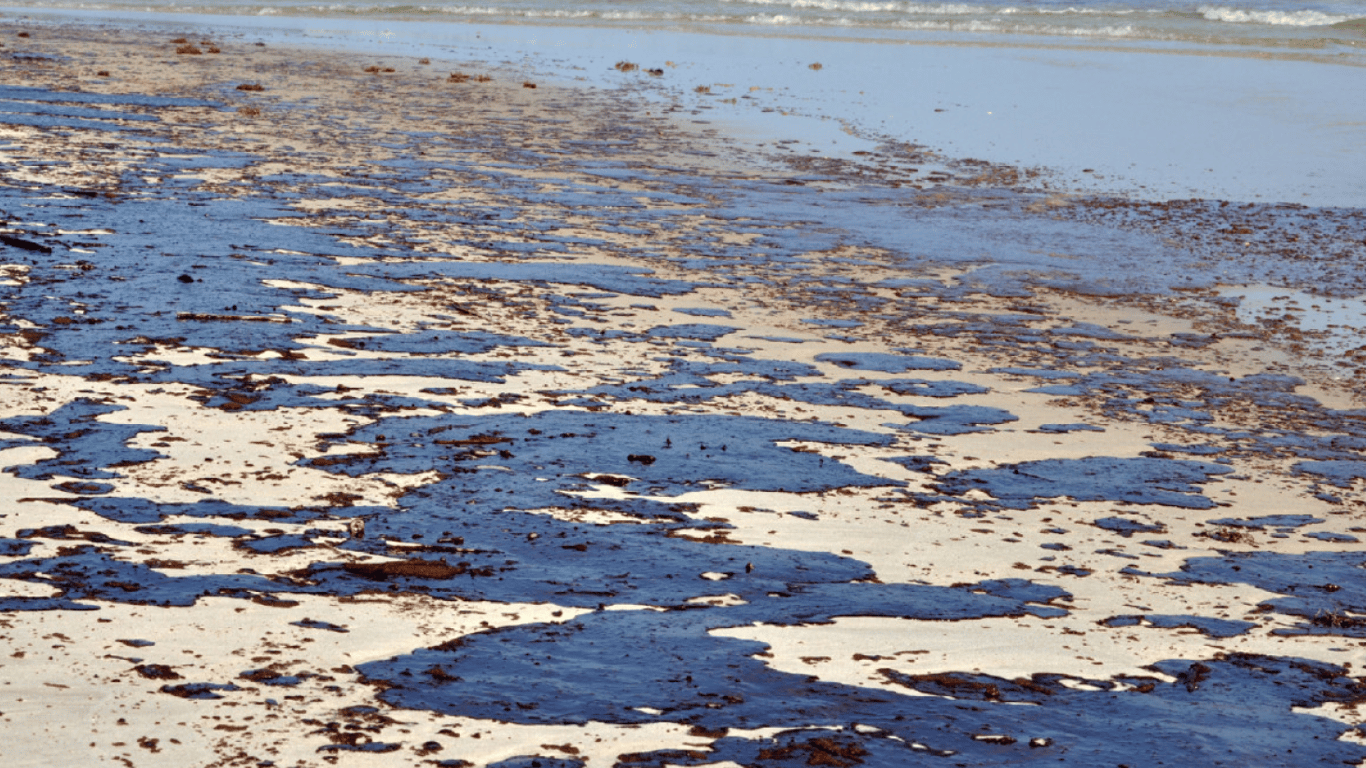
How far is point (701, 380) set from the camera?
674 cm

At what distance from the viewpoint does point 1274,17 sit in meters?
41.0

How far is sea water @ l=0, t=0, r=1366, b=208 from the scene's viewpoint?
1545 centimetres

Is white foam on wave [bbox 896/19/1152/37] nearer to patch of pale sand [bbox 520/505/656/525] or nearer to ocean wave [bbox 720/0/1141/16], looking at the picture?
ocean wave [bbox 720/0/1141/16]

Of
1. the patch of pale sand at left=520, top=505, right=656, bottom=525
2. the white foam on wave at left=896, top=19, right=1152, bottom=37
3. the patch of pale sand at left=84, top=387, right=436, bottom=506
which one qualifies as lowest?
the patch of pale sand at left=520, top=505, right=656, bottom=525

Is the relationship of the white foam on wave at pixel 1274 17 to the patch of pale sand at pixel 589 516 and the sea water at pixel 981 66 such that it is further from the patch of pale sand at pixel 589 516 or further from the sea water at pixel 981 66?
the patch of pale sand at pixel 589 516

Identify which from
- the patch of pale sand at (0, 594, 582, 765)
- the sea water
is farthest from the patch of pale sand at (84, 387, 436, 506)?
the sea water

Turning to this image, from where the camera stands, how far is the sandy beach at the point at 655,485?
A: 3689mm

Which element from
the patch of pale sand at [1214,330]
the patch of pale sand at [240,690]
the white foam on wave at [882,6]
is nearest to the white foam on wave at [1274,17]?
the white foam on wave at [882,6]

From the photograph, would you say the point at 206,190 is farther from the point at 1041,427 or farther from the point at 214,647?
the point at 214,647

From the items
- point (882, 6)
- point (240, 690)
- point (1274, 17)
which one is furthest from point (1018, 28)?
point (240, 690)

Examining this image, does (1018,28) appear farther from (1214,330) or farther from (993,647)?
(993,647)

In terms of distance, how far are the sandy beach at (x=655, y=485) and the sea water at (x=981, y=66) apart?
453 cm

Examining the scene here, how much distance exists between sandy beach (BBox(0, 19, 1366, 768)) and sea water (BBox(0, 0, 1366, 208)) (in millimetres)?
4531

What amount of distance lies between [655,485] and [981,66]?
2232 centimetres
